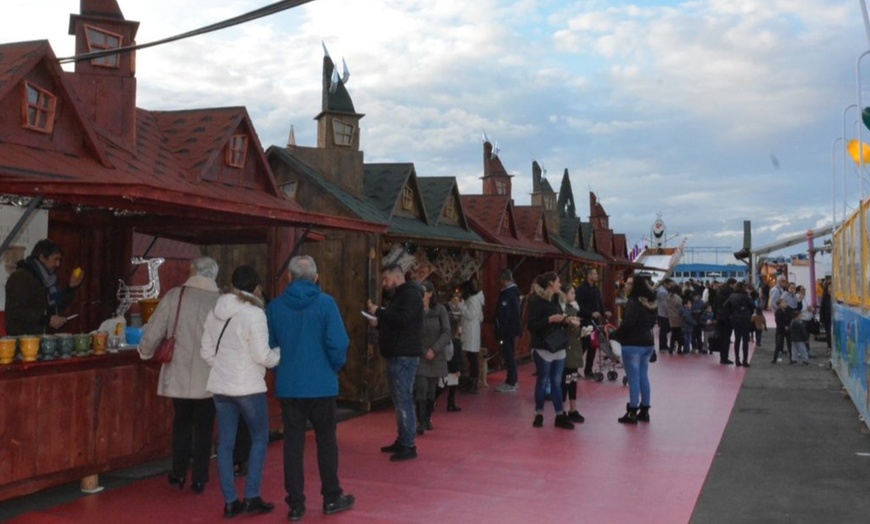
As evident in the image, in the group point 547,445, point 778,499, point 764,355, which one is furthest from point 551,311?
point 764,355

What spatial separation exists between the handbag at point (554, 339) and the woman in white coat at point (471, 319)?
10.0 ft

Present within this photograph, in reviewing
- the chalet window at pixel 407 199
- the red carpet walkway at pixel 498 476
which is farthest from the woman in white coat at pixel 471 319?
the chalet window at pixel 407 199

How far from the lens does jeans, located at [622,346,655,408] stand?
1005cm

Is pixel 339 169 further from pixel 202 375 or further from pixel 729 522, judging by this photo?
pixel 729 522

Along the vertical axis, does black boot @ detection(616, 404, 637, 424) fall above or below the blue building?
below

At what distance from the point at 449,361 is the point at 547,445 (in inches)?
100

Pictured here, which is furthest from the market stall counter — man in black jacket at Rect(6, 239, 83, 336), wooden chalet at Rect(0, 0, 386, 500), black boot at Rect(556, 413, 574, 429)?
black boot at Rect(556, 413, 574, 429)

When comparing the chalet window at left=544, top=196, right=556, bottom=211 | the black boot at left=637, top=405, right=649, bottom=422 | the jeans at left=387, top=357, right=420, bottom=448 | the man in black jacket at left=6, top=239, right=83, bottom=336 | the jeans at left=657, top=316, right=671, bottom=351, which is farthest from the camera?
the chalet window at left=544, top=196, right=556, bottom=211

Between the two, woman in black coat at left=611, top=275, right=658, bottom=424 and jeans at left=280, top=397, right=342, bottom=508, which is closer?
jeans at left=280, top=397, right=342, bottom=508

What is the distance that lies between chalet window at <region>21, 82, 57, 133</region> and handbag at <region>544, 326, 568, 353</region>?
591cm

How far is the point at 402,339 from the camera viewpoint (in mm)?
7840

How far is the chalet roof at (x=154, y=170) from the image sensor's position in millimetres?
6156

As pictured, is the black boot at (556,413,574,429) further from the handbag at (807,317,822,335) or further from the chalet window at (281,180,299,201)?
the handbag at (807,317,822,335)

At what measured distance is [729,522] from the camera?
599 cm
